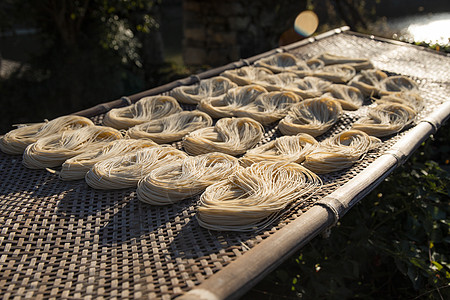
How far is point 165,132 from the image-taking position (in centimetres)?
246

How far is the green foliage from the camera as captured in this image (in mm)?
2312

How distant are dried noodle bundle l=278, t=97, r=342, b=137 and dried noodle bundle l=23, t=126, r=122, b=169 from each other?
3.34 feet

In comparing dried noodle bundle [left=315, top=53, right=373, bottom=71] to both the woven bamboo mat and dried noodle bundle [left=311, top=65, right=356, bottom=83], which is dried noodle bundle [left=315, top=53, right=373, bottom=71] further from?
the woven bamboo mat

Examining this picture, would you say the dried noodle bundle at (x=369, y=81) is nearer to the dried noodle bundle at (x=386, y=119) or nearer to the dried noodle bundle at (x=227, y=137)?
the dried noodle bundle at (x=386, y=119)

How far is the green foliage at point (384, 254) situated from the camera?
231 cm

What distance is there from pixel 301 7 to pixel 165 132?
21.5 feet

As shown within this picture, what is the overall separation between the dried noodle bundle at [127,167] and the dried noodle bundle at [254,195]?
A: 1.20 feet

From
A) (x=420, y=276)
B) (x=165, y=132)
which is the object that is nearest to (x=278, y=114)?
(x=165, y=132)

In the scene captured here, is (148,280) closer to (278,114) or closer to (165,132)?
(165,132)

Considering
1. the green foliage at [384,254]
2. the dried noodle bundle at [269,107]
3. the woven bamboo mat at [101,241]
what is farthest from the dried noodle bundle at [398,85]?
the woven bamboo mat at [101,241]

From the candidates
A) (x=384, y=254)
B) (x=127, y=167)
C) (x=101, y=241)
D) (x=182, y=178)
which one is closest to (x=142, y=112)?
(x=127, y=167)

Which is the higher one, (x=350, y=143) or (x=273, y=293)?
(x=350, y=143)

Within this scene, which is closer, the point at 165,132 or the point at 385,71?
the point at 165,132

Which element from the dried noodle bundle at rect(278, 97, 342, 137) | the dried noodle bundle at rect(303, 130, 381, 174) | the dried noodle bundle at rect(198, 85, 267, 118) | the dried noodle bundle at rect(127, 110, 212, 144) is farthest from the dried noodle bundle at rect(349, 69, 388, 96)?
the dried noodle bundle at rect(127, 110, 212, 144)
